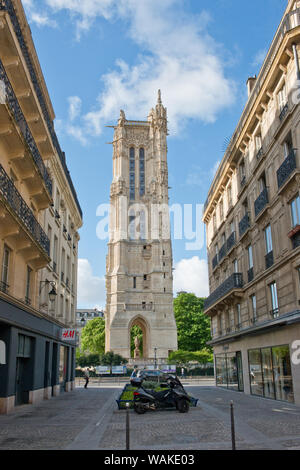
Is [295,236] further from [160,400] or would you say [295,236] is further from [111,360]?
[111,360]

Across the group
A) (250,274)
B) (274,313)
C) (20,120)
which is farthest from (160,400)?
(20,120)

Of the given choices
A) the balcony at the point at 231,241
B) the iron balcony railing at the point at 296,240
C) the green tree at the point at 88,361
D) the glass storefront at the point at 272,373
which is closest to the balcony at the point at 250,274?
the balcony at the point at 231,241

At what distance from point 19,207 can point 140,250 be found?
61349 millimetres

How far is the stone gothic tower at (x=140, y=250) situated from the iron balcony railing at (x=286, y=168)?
2144 inches

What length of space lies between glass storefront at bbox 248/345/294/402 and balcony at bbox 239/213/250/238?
21.1ft

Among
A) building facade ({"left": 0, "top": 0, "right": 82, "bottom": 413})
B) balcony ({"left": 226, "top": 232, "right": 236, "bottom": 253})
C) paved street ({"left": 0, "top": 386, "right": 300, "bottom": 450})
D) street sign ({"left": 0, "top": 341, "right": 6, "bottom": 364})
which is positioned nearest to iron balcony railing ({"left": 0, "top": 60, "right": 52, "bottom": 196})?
building facade ({"left": 0, "top": 0, "right": 82, "bottom": 413})

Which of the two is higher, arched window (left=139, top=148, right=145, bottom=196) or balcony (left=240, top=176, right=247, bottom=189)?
arched window (left=139, top=148, right=145, bottom=196)

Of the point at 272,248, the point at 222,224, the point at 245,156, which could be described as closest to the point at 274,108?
the point at 245,156

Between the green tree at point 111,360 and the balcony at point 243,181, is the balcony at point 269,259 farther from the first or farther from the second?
the green tree at point 111,360

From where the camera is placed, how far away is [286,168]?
17328 mm

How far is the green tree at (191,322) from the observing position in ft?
239

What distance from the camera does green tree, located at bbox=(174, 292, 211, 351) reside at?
7281 centimetres

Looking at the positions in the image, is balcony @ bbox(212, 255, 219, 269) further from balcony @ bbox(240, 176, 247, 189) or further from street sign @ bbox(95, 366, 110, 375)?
street sign @ bbox(95, 366, 110, 375)

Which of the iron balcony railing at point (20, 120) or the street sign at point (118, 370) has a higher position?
the iron balcony railing at point (20, 120)
